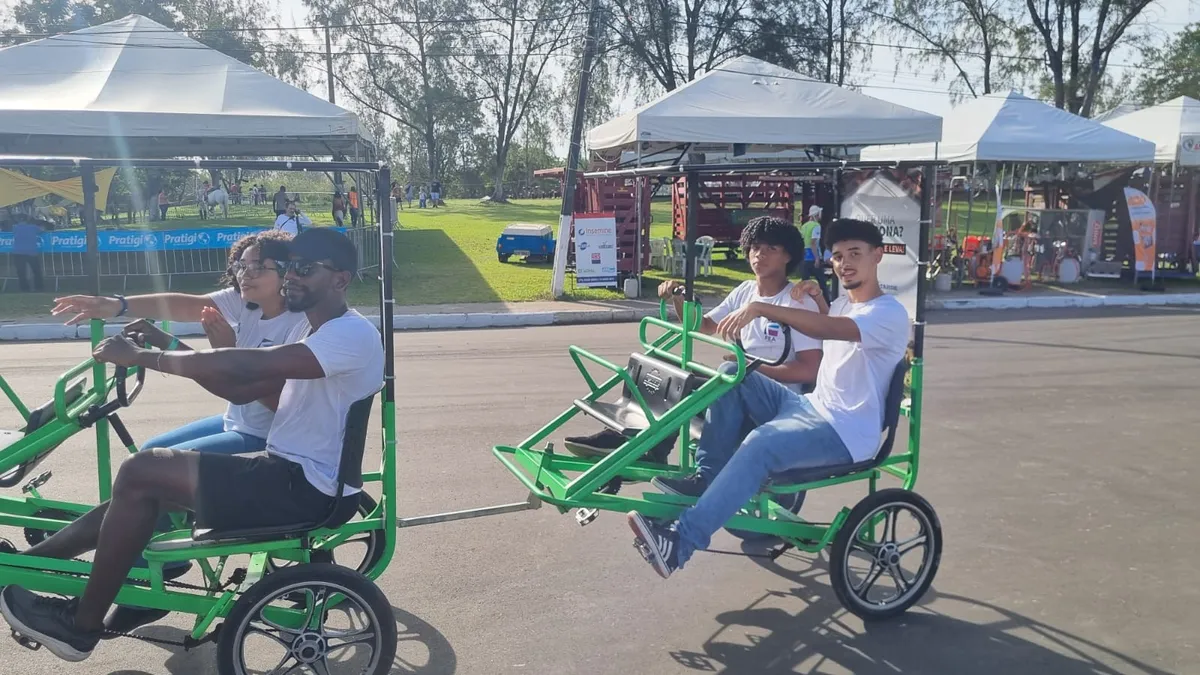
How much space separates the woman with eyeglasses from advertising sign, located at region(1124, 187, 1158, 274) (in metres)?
16.8

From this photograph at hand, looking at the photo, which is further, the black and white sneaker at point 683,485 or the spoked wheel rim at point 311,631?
the black and white sneaker at point 683,485

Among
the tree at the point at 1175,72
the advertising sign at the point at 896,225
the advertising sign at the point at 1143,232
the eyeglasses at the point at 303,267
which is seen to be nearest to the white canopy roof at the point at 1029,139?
the advertising sign at the point at 1143,232

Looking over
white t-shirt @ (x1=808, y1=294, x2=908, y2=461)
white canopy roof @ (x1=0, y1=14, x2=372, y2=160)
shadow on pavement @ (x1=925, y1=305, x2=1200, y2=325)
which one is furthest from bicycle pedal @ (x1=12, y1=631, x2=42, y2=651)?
white canopy roof @ (x1=0, y1=14, x2=372, y2=160)

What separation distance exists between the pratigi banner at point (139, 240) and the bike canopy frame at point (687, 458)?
11821 millimetres

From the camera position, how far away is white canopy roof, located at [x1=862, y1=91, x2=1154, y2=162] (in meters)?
15.9

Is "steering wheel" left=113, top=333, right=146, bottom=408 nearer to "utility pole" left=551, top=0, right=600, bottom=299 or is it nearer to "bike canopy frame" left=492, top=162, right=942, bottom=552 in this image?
A: "bike canopy frame" left=492, top=162, right=942, bottom=552

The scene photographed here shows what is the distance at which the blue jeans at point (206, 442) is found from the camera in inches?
146

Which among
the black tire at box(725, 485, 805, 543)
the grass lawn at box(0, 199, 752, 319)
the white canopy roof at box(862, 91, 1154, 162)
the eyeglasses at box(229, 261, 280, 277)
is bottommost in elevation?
the black tire at box(725, 485, 805, 543)

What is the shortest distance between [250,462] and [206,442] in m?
0.68

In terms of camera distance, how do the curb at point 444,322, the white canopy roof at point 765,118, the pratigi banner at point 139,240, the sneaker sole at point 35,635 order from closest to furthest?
the sneaker sole at point 35,635
the curb at point 444,322
the white canopy roof at point 765,118
the pratigi banner at point 139,240

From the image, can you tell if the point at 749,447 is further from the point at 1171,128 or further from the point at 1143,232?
the point at 1171,128

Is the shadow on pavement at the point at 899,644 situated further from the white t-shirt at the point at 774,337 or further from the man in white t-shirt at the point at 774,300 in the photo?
the white t-shirt at the point at 774,337

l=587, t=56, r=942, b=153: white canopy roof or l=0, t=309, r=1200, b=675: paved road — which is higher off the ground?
l=587, t=56, r=942, b=153: white canopy roof

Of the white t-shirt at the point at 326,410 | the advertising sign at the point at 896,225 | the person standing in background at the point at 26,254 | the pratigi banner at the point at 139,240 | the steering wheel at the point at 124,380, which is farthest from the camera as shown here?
the pratigi banner at the point at 139,240
